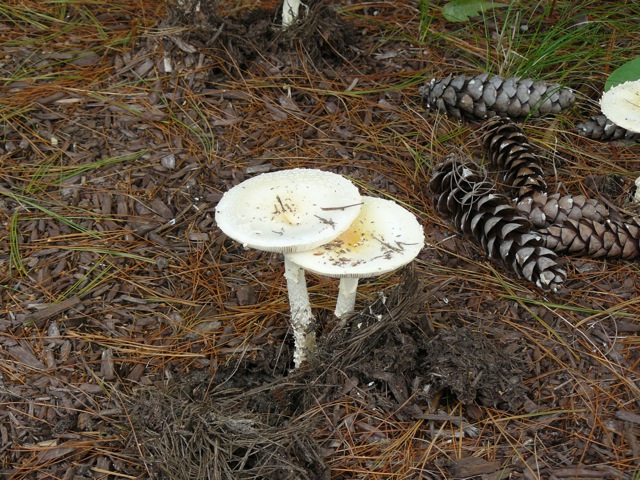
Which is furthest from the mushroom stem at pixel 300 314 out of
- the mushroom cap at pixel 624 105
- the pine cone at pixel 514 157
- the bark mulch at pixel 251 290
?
the mushroom cap at pixel 624 105

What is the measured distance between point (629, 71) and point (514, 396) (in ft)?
5.66

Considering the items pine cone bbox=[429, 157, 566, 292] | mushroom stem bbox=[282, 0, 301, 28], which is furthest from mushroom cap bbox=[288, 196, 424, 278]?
mushroom stem bbox=[282, 0, 301, 28]

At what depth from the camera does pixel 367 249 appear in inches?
90.0

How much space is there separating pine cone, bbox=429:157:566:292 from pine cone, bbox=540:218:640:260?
0.12m

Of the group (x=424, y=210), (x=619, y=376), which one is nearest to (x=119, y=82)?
(x=424, y=210)

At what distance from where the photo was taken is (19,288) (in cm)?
304

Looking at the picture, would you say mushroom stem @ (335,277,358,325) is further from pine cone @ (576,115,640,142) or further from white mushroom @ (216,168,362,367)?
pine cone @ (576,115,640,142)

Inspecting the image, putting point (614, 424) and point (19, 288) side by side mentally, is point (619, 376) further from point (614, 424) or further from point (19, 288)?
point (19, 288)

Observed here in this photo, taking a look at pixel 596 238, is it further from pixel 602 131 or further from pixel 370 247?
pixel 370 247

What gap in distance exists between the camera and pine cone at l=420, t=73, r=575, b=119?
3723mm

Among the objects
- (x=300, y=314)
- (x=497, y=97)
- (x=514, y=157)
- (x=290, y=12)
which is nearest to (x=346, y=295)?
(x=300, y=314)

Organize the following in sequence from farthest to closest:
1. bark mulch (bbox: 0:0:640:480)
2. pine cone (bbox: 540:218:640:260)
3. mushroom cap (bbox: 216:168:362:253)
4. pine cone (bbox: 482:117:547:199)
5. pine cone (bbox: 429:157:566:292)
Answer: pine cone (bbox: 482:117:547:199)
pine cone (bbox: 540:218:640:260)
pine cone (bbox: 429:157:566:292)
bark mulch (bbox: 0:0:640:480)
mushroom cap (bbox: 216:168:362:253)

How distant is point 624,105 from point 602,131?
0.55 metres

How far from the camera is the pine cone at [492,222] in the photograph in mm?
2953
